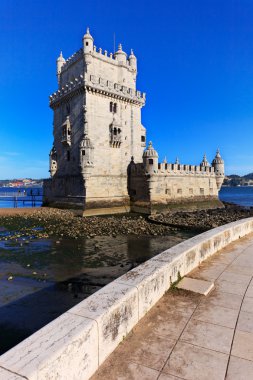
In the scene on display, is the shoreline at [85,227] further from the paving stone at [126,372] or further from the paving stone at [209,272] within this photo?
the paving stone at [126,372]

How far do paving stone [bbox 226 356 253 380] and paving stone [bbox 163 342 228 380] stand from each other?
0.07m

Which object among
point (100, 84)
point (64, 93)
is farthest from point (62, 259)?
point (64, 93)

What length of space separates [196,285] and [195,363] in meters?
2.21

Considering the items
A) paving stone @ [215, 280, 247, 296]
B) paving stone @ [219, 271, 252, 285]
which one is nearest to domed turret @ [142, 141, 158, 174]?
paving stone @ [219, 271, 252, 285]

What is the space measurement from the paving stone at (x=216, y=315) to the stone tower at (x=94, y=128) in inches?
1014

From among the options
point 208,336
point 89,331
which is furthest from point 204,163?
point 89,331

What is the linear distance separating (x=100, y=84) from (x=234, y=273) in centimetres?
2927

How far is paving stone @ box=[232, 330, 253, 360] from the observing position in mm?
3219

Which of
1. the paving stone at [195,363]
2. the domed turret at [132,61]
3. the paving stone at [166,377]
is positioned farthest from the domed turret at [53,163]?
the paving stone at [166,377]

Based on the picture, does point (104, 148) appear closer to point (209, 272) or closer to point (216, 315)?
point (209, 272)

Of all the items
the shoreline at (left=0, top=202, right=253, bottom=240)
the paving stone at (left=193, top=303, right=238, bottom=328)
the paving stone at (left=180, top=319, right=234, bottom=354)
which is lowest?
the shoreline at (left=0, top=202, right=253, bottom=240)

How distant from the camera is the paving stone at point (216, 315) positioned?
13.0ft

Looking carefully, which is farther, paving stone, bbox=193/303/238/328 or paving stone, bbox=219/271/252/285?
paving stone, bbox=219/271/252/285

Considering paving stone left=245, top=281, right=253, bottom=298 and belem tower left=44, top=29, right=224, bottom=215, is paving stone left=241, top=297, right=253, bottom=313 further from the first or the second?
belem tower left=44, top=29, right=224, bottom=215
